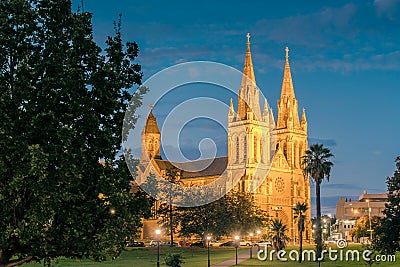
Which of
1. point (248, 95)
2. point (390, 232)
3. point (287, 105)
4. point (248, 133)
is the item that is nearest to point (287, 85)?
point (287, 105)

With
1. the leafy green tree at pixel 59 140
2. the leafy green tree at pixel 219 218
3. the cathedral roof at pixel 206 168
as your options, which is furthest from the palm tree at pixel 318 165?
the cathedral roof at pixel 206 168

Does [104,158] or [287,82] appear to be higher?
[287,82]

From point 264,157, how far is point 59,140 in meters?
141

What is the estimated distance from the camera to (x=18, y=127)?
27.7 m

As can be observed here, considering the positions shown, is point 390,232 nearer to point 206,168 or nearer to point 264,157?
point 264,157

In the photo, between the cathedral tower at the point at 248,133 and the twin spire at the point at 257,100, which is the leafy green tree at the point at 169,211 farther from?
the twin spire at the point at 257,100

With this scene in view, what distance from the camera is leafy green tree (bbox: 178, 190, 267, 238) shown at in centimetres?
11025

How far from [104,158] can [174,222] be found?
283ft

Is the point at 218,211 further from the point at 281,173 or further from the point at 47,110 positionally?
the point at 47,110

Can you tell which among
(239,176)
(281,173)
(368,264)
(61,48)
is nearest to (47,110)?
(61,48)

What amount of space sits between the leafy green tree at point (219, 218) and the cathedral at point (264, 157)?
38818mm

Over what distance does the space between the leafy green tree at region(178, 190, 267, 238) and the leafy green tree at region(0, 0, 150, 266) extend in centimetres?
7671

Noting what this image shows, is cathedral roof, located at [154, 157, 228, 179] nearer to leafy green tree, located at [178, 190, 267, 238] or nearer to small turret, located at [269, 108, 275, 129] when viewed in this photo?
small turret, located at [269, 108, 275, 129]

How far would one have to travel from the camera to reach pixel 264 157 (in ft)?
550
